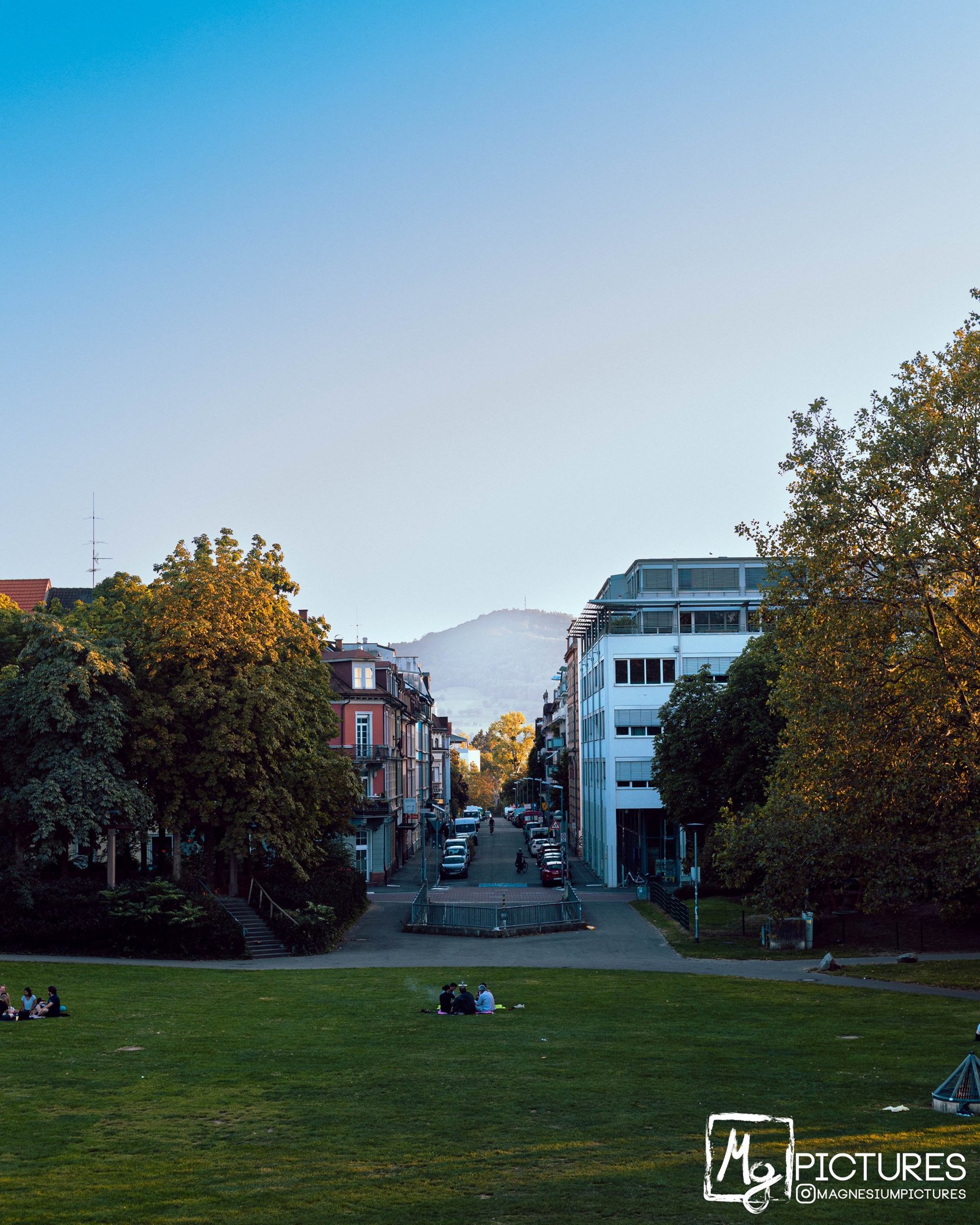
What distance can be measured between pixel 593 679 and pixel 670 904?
33067mm

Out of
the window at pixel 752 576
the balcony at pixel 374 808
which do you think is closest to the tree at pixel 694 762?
the window at pixel 752 576

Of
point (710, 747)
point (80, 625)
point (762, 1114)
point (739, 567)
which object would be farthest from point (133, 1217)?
point (739, 567)

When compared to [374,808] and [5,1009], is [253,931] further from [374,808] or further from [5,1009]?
[374,808]

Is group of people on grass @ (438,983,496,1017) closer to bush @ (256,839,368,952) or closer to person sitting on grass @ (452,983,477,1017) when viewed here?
person sitting on grass @ (452,983,477,1017)

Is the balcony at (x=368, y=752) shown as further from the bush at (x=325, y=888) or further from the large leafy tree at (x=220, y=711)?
the large leafy tree at (x=220, y=711)

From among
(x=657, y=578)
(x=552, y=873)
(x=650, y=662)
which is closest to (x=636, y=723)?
(x=650, y=662)

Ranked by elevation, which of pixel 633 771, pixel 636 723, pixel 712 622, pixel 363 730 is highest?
pixel 712 622

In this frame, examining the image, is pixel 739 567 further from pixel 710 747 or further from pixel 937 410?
pixel 937 410

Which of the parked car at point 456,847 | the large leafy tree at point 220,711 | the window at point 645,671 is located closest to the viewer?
the large leafy tree at point 220,711

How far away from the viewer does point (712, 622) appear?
77.5 meters

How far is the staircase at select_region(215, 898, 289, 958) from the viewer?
4581 cm

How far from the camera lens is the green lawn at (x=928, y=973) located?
33969 mm

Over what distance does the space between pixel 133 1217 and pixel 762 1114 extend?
8654 mm

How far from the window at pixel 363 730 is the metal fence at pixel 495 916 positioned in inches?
892
